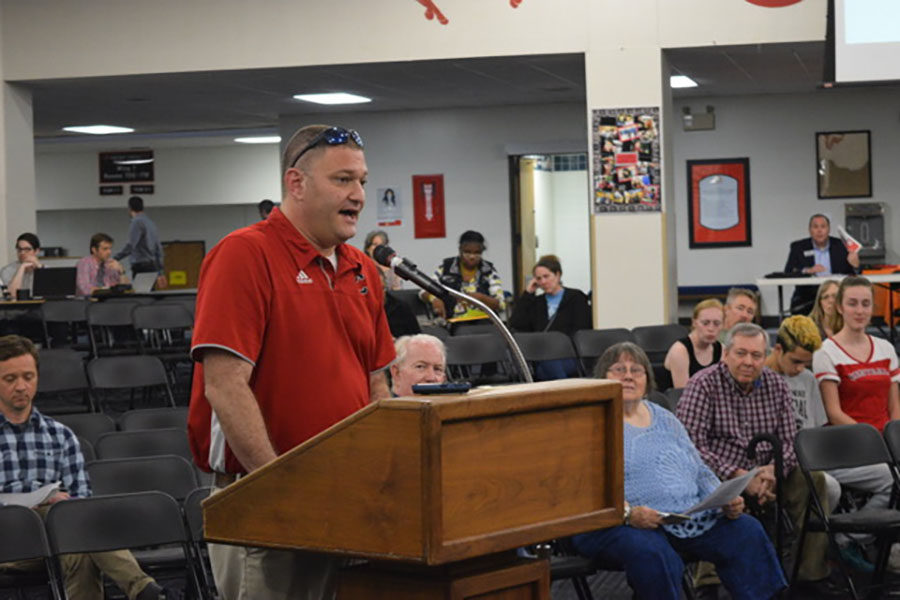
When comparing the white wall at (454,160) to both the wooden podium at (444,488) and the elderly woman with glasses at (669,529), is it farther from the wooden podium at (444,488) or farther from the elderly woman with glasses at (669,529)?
the wooden podium at (444,488)

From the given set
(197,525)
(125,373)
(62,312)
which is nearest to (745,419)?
(197,525)

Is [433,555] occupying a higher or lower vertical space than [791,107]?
lower

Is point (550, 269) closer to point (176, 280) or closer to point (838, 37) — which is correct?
point (838, 37)

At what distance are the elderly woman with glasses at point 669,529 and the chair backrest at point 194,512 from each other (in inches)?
51.4

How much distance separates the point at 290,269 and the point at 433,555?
29.9 inches

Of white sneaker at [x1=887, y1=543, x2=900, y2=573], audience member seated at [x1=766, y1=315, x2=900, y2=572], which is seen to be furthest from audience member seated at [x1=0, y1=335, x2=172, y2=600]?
white sneaker at [x1=887, y1=543, x2=900, y2=573]

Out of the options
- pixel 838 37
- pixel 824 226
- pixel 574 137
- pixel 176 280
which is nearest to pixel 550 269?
pixel 838 37

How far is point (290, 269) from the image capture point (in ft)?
7.91

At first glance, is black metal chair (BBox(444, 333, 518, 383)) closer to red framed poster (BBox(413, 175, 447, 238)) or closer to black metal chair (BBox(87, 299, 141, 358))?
black metal chair (BBox(87, 299, 141, 358))

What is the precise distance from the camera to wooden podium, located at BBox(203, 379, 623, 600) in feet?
6.10

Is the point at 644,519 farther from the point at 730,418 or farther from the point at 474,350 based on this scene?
the point at 474,350

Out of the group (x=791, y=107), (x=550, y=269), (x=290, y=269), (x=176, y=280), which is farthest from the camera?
(x=176, y=280)

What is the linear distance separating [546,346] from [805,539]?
3137 mm

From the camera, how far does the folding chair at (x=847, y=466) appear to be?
200 inches
